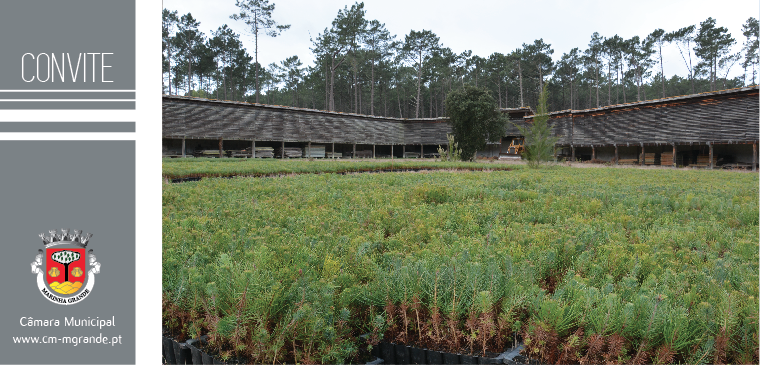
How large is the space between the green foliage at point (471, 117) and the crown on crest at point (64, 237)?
28278mm

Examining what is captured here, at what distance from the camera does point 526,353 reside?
5.81 feet

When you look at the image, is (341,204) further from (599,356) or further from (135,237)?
(599,356)

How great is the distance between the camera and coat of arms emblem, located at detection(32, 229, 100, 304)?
187cm

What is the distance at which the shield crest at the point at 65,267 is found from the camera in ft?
6.15

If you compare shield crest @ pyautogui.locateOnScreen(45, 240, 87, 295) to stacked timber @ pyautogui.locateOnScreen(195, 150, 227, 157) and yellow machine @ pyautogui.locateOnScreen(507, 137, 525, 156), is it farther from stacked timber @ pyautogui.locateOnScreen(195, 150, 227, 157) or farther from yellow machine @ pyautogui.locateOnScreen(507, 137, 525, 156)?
yellow machine @ pyautogui.locateOnScreen(507, 137, 525, 156)

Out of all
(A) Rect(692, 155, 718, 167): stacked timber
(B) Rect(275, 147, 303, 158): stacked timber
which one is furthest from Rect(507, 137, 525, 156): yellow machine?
(B) Rect(275, 147, 303, 158): stacked timber

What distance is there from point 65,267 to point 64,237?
0.15m

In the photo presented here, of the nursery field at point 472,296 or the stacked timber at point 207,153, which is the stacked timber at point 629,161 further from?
the stacked timber at point 207,153

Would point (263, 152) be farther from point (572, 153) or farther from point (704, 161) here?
point (704, 161)

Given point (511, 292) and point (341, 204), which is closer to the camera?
point (511, 292)

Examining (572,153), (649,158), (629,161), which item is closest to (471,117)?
(572,153)

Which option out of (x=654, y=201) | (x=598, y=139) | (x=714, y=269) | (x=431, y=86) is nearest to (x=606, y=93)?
(x=431, y=86)

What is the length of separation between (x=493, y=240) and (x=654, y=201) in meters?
4.03

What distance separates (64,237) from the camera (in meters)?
1.93
